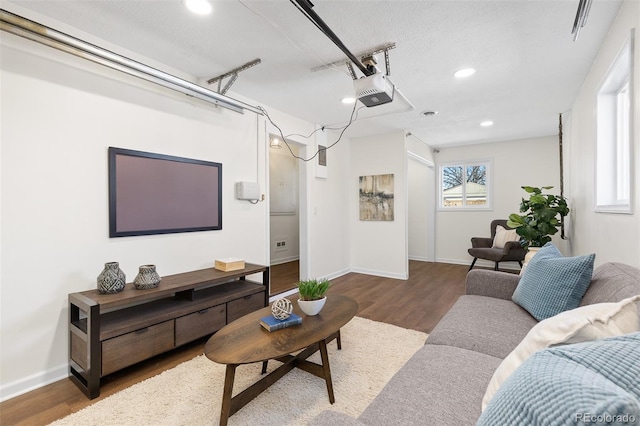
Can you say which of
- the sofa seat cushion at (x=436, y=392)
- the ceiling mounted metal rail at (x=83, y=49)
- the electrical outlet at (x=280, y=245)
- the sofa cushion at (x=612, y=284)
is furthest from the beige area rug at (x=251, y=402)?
the electrical outlet at (x=280, y=245)

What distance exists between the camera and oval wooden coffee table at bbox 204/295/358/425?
4.85 ft

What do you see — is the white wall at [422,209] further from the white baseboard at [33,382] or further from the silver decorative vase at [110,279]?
the white baseboard at [33,382]

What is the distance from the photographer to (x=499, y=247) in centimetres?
499

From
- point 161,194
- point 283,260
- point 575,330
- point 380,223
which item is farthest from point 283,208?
point 575,330

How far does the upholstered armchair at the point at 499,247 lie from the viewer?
185 inches

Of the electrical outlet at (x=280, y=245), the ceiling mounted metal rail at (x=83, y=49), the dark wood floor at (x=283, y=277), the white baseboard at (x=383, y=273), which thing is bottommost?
the dark wood floor at (x=283, y=277)

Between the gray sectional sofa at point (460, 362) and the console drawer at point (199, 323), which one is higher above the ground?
the gray sectional sofa at point (460, 362)

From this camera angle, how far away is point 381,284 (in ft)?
14.6

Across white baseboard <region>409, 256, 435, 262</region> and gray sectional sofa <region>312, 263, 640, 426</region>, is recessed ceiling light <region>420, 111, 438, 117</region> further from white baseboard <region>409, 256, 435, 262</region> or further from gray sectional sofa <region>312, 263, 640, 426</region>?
white baseboard <region>409, 256, 435, 262</region>

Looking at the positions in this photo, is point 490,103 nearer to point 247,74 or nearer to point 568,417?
point 247,74

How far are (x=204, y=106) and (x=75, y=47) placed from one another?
116 cm

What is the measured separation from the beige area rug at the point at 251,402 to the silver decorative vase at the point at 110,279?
0.66m

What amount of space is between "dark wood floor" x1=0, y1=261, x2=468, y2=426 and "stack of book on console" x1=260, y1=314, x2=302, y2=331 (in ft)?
3.09

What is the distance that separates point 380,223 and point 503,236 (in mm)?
2097
